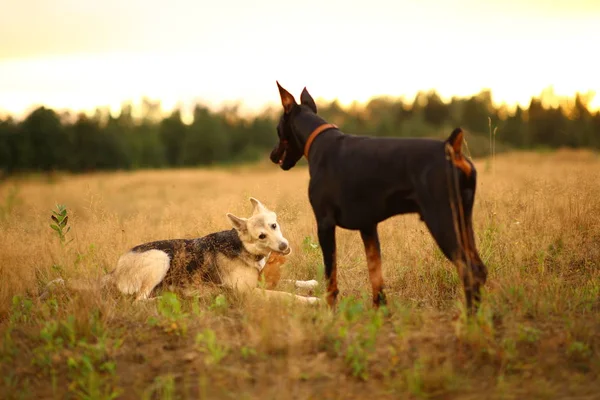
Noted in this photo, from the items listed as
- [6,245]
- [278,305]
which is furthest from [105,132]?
[278,305]

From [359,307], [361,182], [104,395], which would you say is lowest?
[104,395]

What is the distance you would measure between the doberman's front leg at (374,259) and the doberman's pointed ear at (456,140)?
127 centimetres

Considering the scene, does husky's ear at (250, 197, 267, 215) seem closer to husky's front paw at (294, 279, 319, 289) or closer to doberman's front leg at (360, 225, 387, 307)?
husky's front paw at (294, 279, 319, 289)

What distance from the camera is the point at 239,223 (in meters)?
7.28

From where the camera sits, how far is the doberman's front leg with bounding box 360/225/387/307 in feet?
18.4

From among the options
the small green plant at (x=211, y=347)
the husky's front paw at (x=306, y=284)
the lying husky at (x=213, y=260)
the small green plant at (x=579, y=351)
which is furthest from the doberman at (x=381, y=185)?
the husky's front paw at (x=306, y=284)

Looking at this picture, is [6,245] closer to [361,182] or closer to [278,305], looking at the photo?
[278,305]

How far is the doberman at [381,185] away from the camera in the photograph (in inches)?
183

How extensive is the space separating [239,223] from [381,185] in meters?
2.77

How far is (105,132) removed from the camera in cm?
5328

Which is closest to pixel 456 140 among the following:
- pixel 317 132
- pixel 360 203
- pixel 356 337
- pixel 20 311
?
pixel 360 203

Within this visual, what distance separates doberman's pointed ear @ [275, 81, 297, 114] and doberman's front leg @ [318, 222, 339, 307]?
135 cm

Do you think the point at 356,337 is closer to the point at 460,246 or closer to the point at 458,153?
the point at 460,246

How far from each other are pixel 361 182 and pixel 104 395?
2.77 metres
